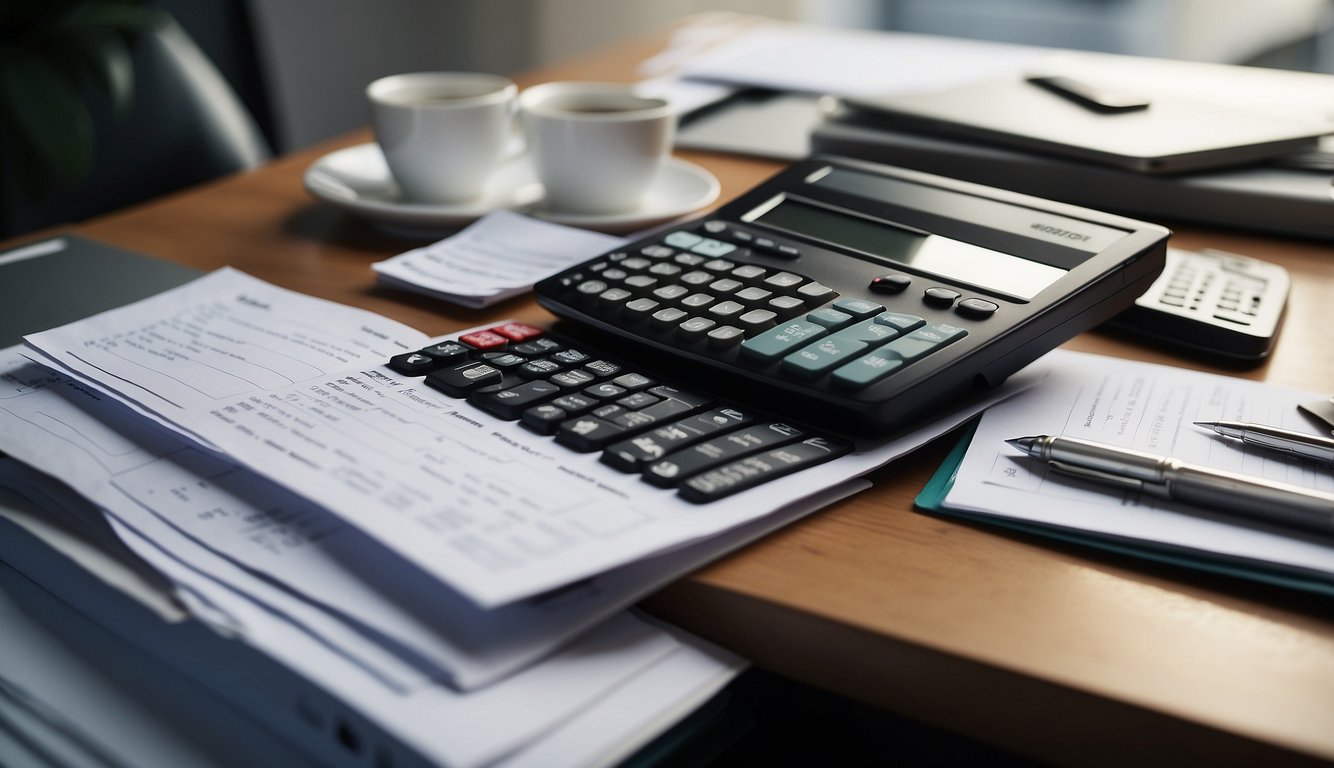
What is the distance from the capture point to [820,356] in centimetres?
49

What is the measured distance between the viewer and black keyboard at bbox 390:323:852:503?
44 cm

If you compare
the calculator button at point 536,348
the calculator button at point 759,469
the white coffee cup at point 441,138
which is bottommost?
the calculator button at point 759,469

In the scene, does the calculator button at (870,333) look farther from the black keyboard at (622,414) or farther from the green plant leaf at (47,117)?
the green plant leaf at (47,117)

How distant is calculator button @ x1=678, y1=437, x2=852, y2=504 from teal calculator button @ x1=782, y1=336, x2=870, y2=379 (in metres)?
0.03

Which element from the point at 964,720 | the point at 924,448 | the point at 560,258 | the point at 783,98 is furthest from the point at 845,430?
the point at 783,98

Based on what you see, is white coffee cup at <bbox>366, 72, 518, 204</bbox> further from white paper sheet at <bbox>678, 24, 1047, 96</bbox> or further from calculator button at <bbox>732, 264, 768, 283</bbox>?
white paper sheet at <bbox>678, 24, 1047, 96</bbox>

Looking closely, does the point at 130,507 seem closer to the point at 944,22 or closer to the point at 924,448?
the point at 924,448

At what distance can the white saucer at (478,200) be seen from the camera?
0.77m

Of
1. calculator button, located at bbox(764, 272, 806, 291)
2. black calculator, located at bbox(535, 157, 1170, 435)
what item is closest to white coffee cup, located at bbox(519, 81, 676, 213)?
black calculator, located at bbox(535, 157, 1170, 435)

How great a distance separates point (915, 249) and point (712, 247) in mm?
110

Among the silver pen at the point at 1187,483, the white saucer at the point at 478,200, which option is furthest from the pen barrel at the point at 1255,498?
the white saucer at the point at 478,200

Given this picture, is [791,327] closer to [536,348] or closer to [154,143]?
[536,348]

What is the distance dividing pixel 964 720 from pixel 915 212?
1.09 ft

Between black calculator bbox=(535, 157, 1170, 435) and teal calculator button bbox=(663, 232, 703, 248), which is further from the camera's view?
teal calculator button bbox=(663, 232, 703, 248)
